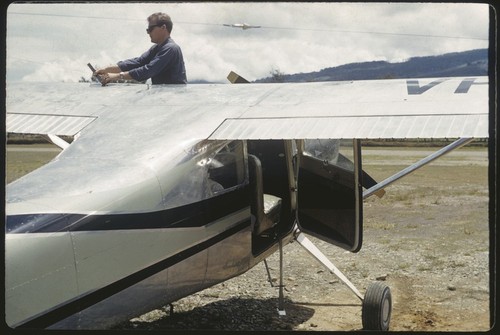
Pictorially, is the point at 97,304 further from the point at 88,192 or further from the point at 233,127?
the point at 233,127

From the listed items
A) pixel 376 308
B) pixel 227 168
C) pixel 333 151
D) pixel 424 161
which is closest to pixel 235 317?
pixel 376 308

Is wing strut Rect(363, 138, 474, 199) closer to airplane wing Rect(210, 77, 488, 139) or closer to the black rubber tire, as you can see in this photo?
airplane wing Rect(210, 77, 488, 139)

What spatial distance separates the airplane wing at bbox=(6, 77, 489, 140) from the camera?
5242mm

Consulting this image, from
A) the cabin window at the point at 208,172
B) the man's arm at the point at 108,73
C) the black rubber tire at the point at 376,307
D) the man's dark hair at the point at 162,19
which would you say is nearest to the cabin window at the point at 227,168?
the cabin window at the point at 208,172

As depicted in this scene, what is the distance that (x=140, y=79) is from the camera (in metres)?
5.85

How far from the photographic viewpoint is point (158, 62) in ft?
19.4

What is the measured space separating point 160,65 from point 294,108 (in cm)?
123

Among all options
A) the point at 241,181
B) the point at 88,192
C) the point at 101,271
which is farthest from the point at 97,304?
the point at 241,181

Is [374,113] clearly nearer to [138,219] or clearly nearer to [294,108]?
[294,108]

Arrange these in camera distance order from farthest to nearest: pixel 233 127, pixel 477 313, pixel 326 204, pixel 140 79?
pixel 477 313 → pixel 326 204 → pixel 140 79 → pixel 233 127

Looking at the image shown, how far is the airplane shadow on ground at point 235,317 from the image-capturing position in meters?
6.72

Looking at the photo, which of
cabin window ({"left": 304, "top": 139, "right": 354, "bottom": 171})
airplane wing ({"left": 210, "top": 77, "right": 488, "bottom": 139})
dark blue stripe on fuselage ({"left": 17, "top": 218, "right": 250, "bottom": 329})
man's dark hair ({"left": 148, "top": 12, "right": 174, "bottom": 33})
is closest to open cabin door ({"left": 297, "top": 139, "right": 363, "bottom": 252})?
cabin window ({"left": 304, "top": 139, "right": 354, "bottom": 171})

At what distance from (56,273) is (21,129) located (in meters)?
2.78

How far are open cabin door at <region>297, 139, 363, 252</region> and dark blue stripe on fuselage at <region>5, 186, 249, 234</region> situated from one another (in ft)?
3.12
